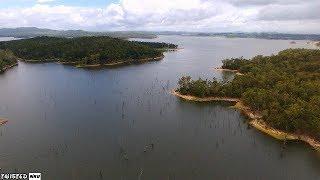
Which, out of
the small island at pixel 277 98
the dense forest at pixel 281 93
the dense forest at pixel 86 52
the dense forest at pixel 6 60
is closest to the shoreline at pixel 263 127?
the small island at pixel 277 98

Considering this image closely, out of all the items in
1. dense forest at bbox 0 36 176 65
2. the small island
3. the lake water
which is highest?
dense forest at bbox 0 36 176 65

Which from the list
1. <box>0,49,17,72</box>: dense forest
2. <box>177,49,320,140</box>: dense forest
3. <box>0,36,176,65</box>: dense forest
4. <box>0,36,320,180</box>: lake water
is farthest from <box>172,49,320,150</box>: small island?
<box>0,49,17,72</box>: dense forest

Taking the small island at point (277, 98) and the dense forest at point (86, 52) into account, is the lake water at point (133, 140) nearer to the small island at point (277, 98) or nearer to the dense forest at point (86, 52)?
the small island at point (277, 98)

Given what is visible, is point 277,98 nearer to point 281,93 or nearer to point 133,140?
point 281,93

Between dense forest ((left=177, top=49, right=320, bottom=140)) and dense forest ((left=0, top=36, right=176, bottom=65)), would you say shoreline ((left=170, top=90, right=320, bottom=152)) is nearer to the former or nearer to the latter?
dense forest ((left=177, top=49, right=320, bottom=140))

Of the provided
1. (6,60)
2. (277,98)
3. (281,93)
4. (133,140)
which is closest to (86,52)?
(6,60)
